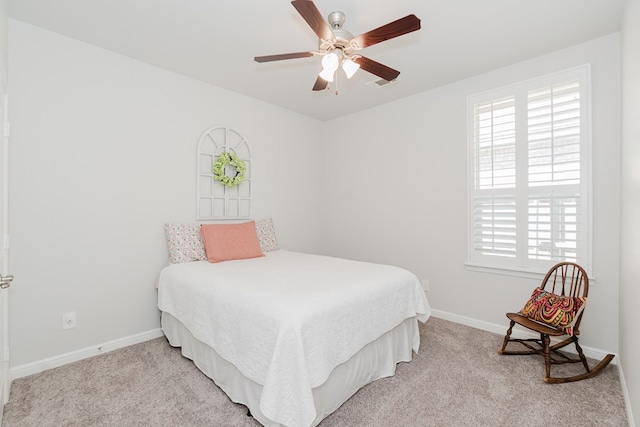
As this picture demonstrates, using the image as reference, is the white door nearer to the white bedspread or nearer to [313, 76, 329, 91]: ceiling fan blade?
the white bedspread

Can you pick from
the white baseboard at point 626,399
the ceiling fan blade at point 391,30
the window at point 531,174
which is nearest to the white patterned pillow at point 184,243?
the ceiling fan blade at point 391,30

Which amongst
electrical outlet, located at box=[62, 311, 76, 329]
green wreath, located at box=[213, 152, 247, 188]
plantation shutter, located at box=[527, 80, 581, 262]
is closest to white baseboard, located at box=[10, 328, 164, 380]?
electrical outlet, located at box=[62, 311, 76, 329]

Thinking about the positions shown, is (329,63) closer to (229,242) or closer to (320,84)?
(320,84)

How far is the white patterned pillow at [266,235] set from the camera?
141 inches

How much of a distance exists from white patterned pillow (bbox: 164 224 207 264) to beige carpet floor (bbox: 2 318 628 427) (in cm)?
84

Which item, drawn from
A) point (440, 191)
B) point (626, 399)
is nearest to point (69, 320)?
point (440, 191)

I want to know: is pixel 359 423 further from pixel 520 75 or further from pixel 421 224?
pixel 520 75

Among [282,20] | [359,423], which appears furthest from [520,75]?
[359,423]

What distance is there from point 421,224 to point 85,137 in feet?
11.1

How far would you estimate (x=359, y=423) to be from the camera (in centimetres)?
174

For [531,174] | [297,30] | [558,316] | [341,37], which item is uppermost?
[297,30]

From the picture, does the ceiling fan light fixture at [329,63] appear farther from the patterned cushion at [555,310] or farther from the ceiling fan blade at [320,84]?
the patterned cushion at [555,310]

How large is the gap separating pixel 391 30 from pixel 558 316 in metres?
2.30

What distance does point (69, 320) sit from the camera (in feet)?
7.99
